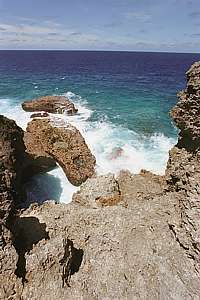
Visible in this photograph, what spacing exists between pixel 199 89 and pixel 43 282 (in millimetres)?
9217

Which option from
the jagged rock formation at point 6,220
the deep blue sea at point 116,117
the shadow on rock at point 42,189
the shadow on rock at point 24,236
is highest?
the jagged rock formation at point 6,220

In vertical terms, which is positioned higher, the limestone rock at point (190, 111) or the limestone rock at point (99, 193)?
the limestone rock at point (190, 111)

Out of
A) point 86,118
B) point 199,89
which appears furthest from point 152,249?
point 86,118

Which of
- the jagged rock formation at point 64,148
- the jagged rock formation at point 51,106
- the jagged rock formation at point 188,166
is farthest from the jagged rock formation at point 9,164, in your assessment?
the jagged rock formation at point 51,106

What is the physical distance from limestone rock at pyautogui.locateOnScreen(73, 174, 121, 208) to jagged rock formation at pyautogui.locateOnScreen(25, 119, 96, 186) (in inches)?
149

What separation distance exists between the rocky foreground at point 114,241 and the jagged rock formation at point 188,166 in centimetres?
4

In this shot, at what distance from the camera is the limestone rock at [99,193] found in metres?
18.1

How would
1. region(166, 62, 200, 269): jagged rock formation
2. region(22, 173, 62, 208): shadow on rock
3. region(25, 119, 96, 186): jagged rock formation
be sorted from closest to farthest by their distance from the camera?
region(166, 62, 200, 269): jagged rock formation < region(22, 173, 62, 208): shadow on rock < region(25, 119, 96, 186): jagged rock formation

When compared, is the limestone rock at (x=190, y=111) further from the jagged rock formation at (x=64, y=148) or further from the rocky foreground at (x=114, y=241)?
the jagged rock formation at (x=64, y=148)

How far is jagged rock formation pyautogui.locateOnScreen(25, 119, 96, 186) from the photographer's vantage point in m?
23.1

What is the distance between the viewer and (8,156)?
48.0 ft

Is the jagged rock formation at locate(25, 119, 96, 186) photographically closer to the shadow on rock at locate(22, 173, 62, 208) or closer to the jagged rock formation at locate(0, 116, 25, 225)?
the shadow on rock at locate(22, 173, 62, 208)

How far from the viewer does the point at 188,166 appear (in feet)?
45.2

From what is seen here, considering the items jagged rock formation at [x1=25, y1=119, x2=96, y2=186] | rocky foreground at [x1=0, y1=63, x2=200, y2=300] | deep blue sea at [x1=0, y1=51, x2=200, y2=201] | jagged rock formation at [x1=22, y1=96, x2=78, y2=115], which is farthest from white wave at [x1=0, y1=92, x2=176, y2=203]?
rocky foreground at [x1=0, y1=63, x2=200, y2=300]
